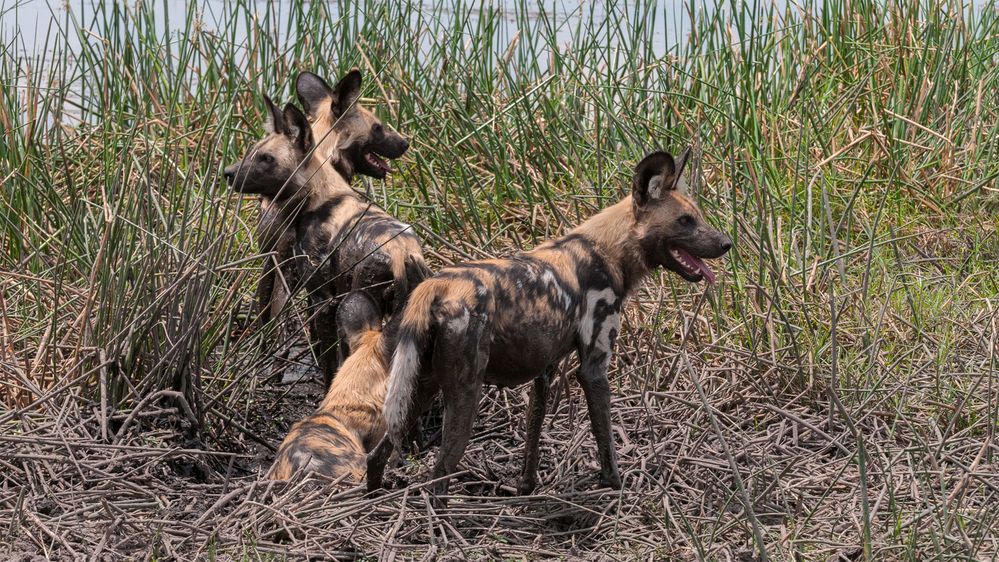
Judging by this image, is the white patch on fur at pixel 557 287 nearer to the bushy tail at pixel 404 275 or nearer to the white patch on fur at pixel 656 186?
the white patch on fur at pixel 656 186

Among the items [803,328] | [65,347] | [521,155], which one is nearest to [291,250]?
[65,347]

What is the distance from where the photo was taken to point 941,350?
230 inches

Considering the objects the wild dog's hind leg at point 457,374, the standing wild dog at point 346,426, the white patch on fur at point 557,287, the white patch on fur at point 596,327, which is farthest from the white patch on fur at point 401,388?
the white patch on fur at point 596,327

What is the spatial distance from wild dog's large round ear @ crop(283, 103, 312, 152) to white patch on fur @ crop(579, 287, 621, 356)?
1.77 meters

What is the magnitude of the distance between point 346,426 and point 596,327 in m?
1.07

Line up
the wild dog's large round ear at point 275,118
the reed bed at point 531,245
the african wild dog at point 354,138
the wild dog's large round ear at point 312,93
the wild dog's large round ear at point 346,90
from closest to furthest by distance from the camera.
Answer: the reed bed at point 531,245 → the wild dog's large round ear at point 275,118 → the wild dog's large round ear at point 346,90 → the african wild dog at point 354,138 → the wild dog's large round ear at point 312,93

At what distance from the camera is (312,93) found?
6.77m

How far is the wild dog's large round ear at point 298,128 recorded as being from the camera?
5.91 meters

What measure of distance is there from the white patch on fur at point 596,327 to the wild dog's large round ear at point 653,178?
1.27ft

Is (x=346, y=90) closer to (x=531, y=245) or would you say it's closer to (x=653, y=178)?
(x=531, y=245)

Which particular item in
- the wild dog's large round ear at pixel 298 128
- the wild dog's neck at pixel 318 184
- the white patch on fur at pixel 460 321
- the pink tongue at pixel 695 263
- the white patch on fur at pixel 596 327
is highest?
the wild dog's large round ear at pixel 298 128

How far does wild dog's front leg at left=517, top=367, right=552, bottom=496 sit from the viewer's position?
5.05 meters

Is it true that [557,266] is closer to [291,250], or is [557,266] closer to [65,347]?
[291,250]

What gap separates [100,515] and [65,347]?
132 centimetres
